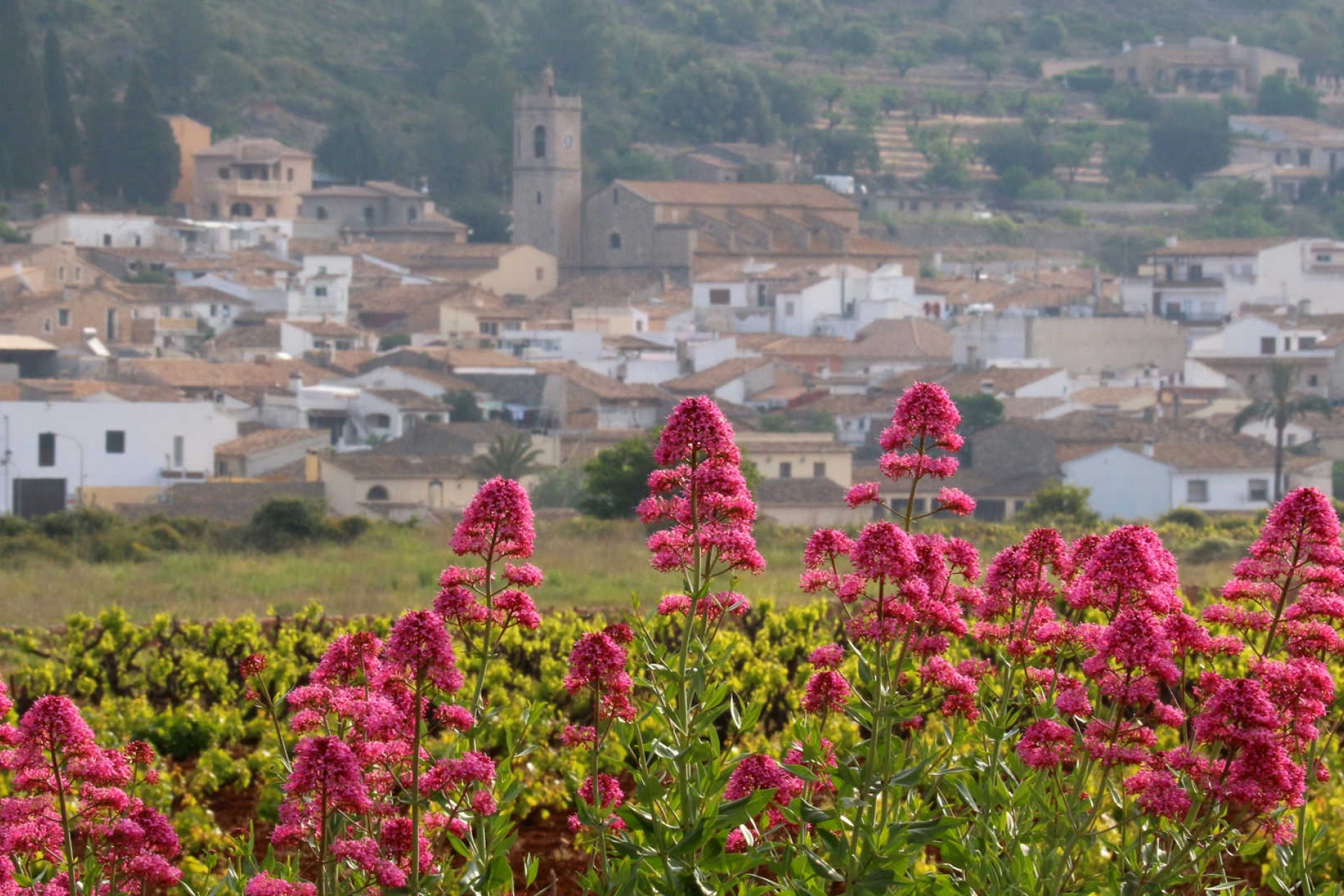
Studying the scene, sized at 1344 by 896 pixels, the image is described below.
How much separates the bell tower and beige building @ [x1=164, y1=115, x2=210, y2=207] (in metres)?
9.52

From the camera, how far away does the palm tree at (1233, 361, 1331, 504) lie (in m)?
33.6

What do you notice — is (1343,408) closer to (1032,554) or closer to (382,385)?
(382,385)

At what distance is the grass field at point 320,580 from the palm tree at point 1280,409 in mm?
16787

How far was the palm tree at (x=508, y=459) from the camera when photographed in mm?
32625

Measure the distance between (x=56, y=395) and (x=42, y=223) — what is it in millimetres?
25442

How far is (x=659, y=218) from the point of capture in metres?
64.4

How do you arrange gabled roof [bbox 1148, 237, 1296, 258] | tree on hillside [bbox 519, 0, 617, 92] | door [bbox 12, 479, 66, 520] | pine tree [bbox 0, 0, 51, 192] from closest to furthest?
door [bbox 12, 479, 66, 520] → gabled roof [bbox 1148, 237, 1296, 258] → pine tree [bbox 0, 0, 51, 192] → tree on hillside [bbox 519, 0, 617, 92]

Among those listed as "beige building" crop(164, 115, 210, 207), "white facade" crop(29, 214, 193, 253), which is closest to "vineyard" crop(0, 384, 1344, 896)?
"white facade" crop(29, 214, 193, 253)

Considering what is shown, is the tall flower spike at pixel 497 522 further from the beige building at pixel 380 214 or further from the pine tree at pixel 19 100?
the beige building at pixel 380 214

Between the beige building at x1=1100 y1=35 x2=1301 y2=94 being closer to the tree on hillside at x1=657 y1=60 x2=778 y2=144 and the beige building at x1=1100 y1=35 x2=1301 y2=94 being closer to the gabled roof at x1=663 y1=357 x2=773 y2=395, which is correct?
the tree on hillside at x1=657 y1=60 x2=778 y2=144

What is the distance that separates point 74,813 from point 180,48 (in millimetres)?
78068

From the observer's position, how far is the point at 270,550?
19.1m

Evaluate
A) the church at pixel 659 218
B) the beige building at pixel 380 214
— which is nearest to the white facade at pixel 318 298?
the beige building at pixel 380 214

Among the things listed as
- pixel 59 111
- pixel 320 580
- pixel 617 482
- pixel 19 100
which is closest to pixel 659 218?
pixel 59 111
